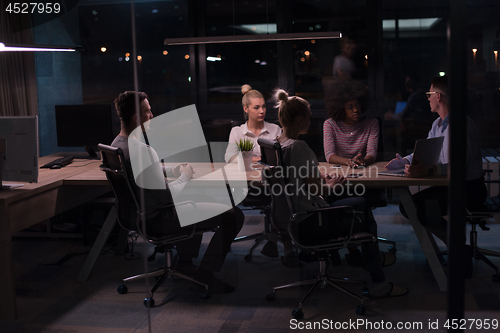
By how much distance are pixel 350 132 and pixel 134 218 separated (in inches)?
66.0

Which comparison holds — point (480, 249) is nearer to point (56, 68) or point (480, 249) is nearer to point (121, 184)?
point (121, 184)

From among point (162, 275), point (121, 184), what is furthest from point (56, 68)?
point (162, 275)

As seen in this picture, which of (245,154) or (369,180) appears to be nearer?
(369,180)

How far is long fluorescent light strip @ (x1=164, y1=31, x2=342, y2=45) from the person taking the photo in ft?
9.34

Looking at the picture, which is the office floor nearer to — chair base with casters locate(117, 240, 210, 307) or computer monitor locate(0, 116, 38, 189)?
chair base with casters locate(117, 240, 210, 307)

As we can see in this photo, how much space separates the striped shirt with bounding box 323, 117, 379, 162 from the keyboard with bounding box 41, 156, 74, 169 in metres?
2.10

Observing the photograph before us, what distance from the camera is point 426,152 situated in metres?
2.75

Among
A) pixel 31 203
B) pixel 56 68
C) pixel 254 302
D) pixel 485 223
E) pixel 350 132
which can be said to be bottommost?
pixel 254 302

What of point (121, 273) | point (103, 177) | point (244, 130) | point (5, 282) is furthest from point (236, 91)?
point (5, 282)

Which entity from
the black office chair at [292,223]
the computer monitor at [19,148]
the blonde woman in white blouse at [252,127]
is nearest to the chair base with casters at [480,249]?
the black office chair at [292,223]

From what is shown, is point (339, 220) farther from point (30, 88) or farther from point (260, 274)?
point (30, 88)

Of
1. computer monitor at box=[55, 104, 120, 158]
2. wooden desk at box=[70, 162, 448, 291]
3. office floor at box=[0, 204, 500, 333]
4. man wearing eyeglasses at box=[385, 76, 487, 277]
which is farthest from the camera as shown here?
computer monitor at box=[55, 104, 120, 158]

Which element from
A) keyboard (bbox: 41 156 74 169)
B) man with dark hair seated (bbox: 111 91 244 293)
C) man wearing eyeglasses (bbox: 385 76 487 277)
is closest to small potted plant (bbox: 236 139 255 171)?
man with dark hair seated (bbox: 111 91 244 293)

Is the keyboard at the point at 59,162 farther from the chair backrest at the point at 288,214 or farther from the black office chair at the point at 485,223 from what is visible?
the black office chair at the point at 485,223
